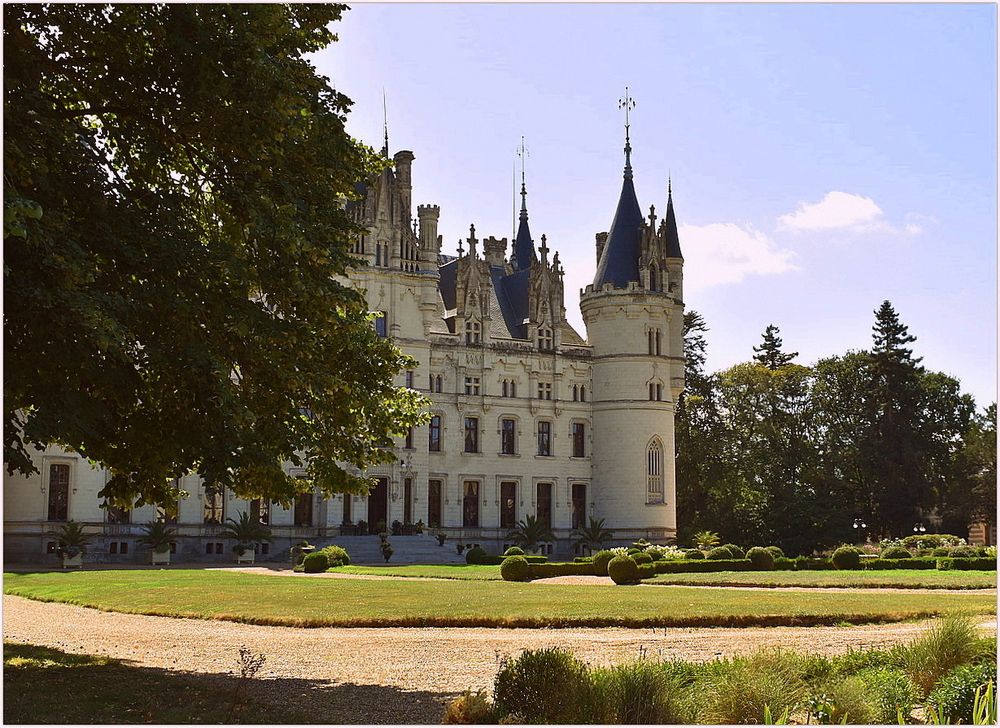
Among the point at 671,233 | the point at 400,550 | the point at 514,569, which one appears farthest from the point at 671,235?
the point at 514,569

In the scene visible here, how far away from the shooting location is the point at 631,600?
21.7 meters

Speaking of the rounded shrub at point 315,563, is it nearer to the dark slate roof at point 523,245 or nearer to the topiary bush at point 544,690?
the topiary bush at point 544,690

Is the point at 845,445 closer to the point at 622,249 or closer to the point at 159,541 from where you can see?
the point at 622,249

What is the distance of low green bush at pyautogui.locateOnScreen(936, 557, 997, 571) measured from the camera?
3512 cm

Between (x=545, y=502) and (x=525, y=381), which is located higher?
(x=525, y=381)

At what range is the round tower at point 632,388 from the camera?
57094 mm

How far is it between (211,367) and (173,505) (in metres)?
2.56

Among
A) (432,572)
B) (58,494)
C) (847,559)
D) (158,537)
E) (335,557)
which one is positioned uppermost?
(58,494)

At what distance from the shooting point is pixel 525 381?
190 feet

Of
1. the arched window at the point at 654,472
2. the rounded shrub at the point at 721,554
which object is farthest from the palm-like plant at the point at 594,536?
the rounded shrub at the point at 721,554

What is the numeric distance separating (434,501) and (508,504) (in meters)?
4.10

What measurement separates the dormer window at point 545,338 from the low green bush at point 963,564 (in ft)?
87.3

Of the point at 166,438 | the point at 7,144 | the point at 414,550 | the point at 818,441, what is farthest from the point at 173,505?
the point at 818,441

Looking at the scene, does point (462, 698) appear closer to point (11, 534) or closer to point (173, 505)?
point (173, 505)
